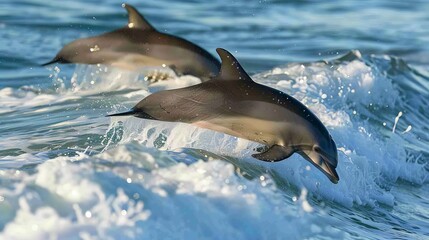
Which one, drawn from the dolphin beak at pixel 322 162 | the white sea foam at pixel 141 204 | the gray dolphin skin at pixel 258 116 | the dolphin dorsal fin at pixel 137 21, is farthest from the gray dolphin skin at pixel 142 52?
the white sea foam at pixel 141 204

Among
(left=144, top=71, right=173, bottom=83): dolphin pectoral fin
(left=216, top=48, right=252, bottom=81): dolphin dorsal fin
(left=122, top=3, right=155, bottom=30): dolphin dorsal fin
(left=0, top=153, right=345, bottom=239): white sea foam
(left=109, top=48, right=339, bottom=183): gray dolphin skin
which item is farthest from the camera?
(left=144, top=71, right=173, bottom=83): dolphin pectoral fin

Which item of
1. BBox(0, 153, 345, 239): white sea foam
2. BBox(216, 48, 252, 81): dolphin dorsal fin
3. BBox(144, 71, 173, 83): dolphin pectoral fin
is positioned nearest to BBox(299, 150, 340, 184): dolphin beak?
BBox(216, 48, 252, 81): dolphin dorsal fin

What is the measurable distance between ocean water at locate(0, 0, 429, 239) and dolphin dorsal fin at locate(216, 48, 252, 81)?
23.8 inches

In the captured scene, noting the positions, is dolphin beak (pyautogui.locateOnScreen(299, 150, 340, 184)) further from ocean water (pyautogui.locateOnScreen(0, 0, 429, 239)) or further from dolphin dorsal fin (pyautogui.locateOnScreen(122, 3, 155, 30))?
dolphin dorsal fin (pyautogui.locateOnScreen(122, 3, 155, 30))

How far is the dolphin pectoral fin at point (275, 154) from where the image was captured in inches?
320

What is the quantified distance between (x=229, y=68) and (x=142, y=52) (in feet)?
13.7

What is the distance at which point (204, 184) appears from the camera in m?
6.92

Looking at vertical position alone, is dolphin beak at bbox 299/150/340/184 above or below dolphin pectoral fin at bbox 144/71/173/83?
above

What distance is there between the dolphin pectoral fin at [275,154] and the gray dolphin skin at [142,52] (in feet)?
13.0

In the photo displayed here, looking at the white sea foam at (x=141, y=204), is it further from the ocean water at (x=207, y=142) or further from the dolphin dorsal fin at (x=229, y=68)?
the dolphin dorsal fin at (x=229, y=68)

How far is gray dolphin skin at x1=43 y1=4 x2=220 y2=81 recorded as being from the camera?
478 inches

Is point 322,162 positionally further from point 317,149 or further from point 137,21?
point 137,21

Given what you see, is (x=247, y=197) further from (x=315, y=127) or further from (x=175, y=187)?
(x=315, y=127)

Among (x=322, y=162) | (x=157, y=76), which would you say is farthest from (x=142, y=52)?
(x=322, y=162)
